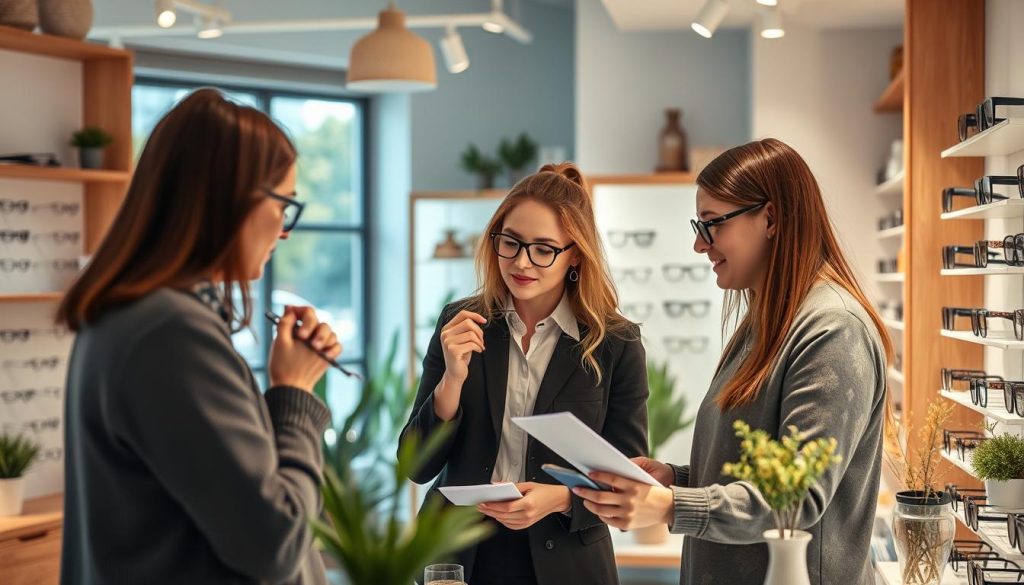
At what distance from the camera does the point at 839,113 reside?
17.7ft

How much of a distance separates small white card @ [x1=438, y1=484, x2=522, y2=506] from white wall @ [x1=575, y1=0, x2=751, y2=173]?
4.01 metres

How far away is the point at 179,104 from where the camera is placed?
1.42 metres

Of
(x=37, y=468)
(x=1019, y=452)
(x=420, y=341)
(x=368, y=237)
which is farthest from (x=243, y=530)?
(x=368, y=237)

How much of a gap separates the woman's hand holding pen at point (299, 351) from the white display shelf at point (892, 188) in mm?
3539

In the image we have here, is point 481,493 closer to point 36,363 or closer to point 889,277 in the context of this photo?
point 36,363

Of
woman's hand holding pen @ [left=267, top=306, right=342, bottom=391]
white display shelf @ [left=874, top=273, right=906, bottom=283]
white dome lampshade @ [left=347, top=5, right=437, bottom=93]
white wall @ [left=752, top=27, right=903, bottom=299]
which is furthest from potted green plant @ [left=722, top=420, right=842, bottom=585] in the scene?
white wall @ [left=752, top=27, right=903, bottom=299]

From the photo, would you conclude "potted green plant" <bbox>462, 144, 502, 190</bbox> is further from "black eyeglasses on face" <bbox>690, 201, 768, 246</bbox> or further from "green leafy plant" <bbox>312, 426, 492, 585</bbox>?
"green leafy plant" <bbox>312, 426, 492, 585</bbox>

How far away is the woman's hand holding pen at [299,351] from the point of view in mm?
1458

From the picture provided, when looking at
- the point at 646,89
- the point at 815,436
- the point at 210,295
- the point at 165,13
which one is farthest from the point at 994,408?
the point at 646,89

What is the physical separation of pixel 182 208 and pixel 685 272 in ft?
14.1

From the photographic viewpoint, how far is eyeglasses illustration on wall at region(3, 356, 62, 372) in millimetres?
4109

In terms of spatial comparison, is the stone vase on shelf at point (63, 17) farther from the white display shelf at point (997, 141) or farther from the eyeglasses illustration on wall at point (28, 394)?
the white display shelf at point (997, 141)

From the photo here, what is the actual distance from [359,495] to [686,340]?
4227 millimetres

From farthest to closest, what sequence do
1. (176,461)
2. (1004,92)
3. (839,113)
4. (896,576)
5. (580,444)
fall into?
(839,113), (1004,92), (896,576), (580,444), (176,461)
